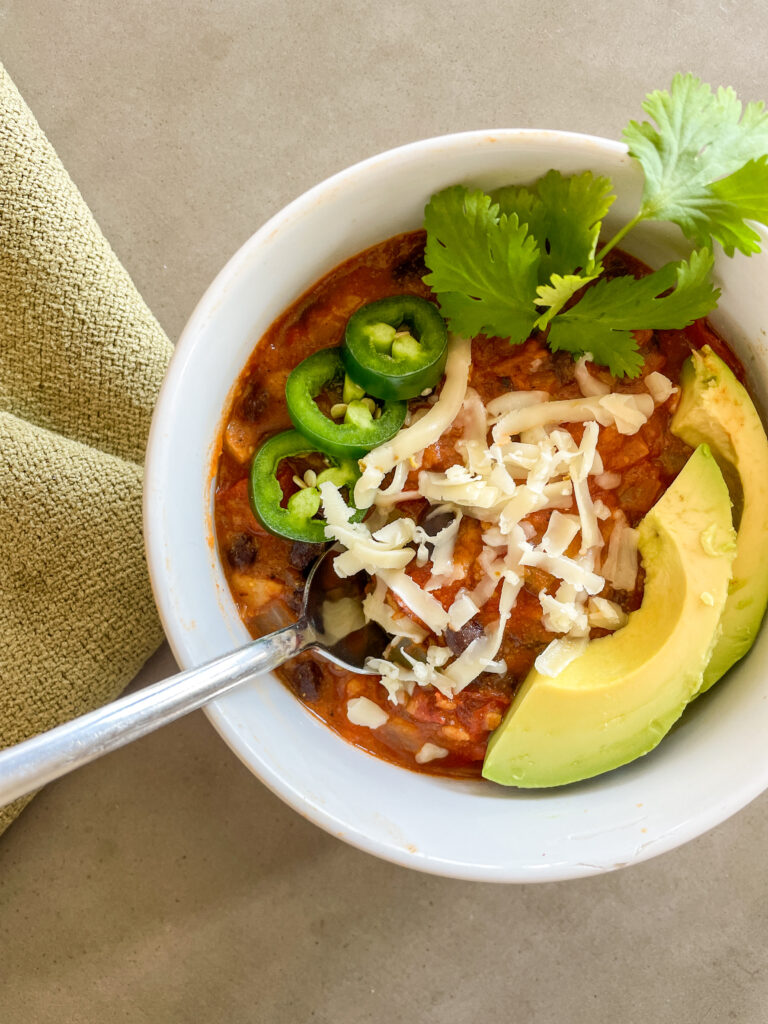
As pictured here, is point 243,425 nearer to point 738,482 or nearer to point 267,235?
point 267,235

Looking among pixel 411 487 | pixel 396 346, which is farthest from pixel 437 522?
pixel 396 346

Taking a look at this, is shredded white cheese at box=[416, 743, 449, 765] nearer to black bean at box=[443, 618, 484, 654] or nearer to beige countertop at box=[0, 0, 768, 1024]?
black bean at box=[443, 618, 484, 654]

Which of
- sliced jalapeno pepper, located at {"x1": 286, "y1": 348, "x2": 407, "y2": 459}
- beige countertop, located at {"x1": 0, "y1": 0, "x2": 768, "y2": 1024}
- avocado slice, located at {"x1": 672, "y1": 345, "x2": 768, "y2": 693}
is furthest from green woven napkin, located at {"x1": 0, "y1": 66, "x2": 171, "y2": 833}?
avocado slice, located at {"x1": 672, "y1": 345, "x2": 768, "y2": 693}

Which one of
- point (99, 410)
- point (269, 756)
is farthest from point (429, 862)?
point (99, 410)

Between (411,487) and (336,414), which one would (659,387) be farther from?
(336,414)

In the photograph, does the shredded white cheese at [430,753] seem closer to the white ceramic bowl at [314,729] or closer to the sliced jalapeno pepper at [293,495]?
the white ceramic bowl at [314,729]
